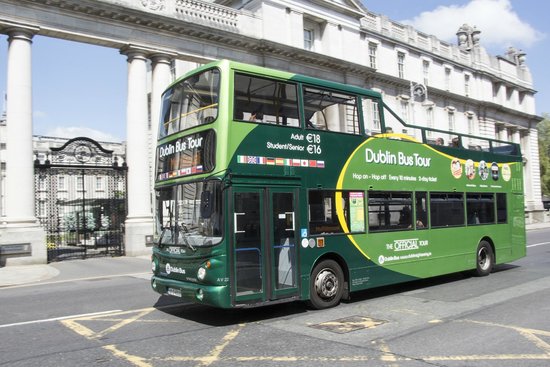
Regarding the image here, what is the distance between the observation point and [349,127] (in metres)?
10.0

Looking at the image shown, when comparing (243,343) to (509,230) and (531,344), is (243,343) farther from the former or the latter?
(509,230)

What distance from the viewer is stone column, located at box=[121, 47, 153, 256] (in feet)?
69.2

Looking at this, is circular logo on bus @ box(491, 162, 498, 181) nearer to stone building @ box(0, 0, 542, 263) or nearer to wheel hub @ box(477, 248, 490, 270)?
wheel hub @ box(477, 248, 490, 270)

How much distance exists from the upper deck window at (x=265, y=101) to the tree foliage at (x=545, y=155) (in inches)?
2815

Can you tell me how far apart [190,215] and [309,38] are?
81.5 ft

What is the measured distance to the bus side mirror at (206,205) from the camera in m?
7.91

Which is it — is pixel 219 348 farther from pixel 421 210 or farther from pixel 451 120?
pixel 451 120

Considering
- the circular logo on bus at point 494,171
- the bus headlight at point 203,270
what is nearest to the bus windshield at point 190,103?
the bus headlight at point 203,270

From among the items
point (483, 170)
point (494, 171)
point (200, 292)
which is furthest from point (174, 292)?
point (494, 171)

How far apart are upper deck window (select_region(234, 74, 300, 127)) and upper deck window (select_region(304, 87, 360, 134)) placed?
0.33 metres

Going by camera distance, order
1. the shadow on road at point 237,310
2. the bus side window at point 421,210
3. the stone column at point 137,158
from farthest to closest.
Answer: the stone column at point 137,158
the bus side window at point 421,210
the shadow on road at point 237,310

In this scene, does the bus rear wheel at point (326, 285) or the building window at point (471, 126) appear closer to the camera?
the bus rear wheel at point (326, 285)

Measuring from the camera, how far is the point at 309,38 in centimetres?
3094

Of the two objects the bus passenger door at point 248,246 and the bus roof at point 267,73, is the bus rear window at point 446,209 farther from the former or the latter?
the bus passenger door at point 248,246
